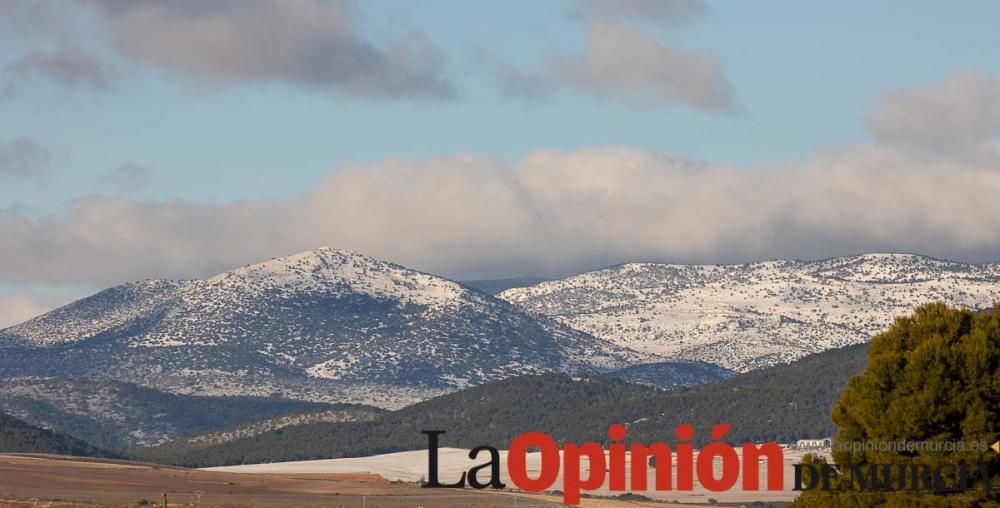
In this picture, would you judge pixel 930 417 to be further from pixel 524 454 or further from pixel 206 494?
pixel 206 494

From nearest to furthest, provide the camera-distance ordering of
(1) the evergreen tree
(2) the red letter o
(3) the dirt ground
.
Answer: (1) the evergreen tree
(2) the red letter o
(3) the dirt ground

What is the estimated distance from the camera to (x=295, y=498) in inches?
6658

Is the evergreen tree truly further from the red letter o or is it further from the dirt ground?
the dirt ground

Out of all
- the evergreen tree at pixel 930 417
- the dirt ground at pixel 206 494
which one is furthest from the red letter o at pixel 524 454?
the dirt ground at pixel 206 494

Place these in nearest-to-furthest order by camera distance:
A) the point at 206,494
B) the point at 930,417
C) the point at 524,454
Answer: the point at 930,417 < the point at 524,454 < the point at 206,494

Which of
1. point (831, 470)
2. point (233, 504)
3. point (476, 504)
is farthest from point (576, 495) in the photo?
point (831, 470)

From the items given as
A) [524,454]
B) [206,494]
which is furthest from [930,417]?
[206,494]

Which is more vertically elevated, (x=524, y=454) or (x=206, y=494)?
(x=524, y=454)

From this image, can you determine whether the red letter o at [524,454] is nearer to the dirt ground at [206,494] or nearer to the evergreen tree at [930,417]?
the evergreen tree at [930,417]

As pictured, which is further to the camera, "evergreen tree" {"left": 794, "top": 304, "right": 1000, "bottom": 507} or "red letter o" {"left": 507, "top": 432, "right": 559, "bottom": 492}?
"red letter o" {"left": 507, "top": 432, "right": 559, "bottom": 492}

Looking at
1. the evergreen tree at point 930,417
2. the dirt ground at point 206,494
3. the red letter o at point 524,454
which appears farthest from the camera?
the dirt ground at point 206,494

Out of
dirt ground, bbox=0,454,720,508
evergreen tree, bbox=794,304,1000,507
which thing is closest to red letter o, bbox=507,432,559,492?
evergreen tree, bbox=794,304,1000,507

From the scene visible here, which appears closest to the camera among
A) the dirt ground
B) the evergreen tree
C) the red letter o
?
the evergreen tree

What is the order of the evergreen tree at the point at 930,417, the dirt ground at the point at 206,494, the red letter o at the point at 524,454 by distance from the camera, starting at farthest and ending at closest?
1. the dirt ground at the point at 206,494
2. the red letter o at the point at 524,454
3. the evergreen tree at the point at 930,417
